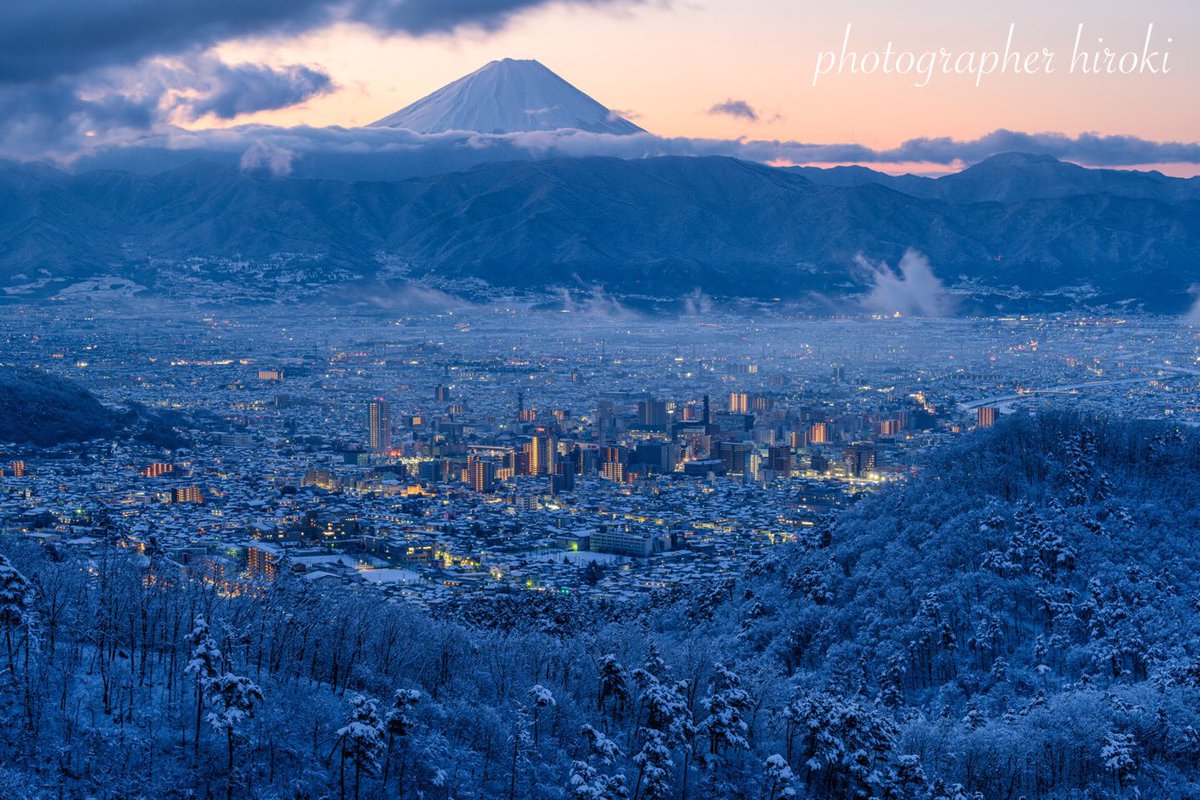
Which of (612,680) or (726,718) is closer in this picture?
(726,718)

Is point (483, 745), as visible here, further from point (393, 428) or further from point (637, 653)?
point (393, 428)

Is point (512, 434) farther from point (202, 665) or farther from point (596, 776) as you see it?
point (202, 665)

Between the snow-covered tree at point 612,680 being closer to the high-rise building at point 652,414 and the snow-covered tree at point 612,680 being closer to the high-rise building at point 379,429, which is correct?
the high-rise building at point 379,429

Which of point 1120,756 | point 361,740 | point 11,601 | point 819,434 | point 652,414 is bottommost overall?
point 819,434

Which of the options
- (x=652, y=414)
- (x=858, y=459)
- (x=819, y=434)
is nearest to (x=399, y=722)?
(x=858, y=459)

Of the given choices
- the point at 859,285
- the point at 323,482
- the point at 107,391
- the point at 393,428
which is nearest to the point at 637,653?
the point at 323,482

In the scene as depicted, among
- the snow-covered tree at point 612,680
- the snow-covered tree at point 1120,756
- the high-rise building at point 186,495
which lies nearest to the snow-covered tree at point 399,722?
the snow-covered tree at point 612,680

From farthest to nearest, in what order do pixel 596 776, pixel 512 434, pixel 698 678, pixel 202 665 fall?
pixel 512 434 → pixel 698 678 → pixel 596 776 → pixel 202 665
